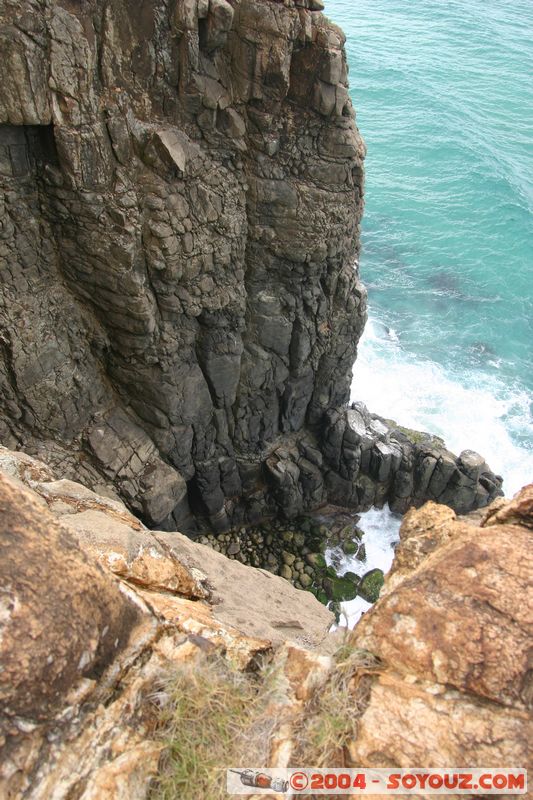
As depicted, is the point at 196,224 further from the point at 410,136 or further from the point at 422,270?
the point at 410,136

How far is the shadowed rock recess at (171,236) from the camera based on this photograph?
44.4 ft

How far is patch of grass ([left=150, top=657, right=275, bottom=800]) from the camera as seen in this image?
4355 millimetres

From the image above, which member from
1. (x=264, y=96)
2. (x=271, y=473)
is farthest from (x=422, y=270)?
(x=264, y=96)

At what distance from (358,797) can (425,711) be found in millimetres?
809

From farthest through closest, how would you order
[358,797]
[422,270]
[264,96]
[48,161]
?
1. [422,270]
2. [264,96]
3. [48,161]
4. [358,797]

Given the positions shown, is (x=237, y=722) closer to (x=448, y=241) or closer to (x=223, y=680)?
(x=223, y=680)

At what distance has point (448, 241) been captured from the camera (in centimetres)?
4266

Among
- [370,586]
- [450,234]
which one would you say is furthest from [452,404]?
[450,234]

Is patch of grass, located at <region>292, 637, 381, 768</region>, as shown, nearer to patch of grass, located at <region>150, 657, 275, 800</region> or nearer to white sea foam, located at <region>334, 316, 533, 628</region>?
patch of grass, located at <region>150, 657, 275, 800</region>

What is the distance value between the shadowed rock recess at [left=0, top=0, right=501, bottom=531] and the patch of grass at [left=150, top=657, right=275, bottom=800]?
12946 millimetres

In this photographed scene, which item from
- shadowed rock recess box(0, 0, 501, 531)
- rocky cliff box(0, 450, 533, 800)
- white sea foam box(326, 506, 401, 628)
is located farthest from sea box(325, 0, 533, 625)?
rocky cliff box(0, 450, 533, 800)

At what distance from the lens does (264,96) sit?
15328 millimetres

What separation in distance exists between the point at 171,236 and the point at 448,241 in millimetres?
32999

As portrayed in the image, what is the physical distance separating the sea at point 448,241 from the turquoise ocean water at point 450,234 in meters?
0.10
